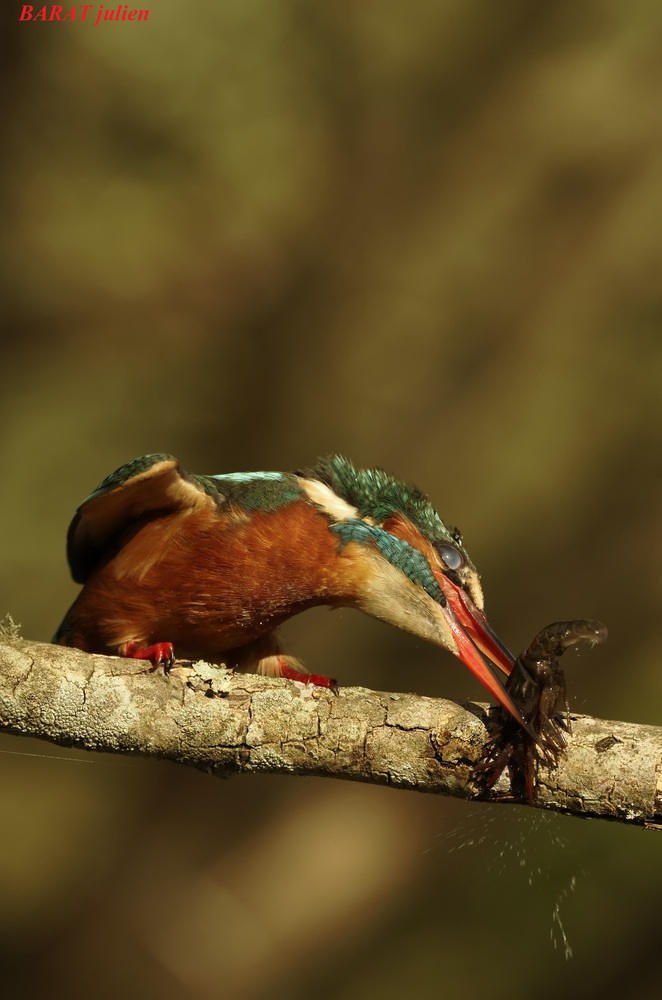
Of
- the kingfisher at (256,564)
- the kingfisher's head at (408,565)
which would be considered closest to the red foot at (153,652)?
the kingfisher at (256,564)

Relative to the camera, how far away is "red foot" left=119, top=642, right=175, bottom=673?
2.00 metres

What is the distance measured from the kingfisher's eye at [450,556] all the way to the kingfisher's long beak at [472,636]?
0.04 metres

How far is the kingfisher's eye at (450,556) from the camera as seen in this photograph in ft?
7.39

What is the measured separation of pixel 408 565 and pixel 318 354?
2813 mm

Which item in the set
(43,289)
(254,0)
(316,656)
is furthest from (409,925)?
(254,0)

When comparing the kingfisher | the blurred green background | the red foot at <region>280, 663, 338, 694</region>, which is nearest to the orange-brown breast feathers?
the kingfisher

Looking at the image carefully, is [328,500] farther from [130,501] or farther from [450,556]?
[130,501]

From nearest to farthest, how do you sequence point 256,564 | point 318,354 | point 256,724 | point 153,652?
point 256,724, point 153,652, point 256,564, point 318,354

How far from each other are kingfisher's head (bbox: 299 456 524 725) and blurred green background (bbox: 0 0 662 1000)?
216 centimetres

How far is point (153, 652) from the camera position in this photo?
2102mm

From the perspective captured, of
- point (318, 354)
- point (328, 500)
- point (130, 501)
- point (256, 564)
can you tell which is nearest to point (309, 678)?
point (256, 564)

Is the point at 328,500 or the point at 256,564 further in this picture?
the point at 328,500

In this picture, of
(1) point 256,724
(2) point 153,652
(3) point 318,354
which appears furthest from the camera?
(3) point 318,354

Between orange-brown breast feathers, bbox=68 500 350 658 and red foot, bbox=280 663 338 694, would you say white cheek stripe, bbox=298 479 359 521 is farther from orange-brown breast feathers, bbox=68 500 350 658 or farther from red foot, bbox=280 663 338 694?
red foot, bbox=280 663 338 694
